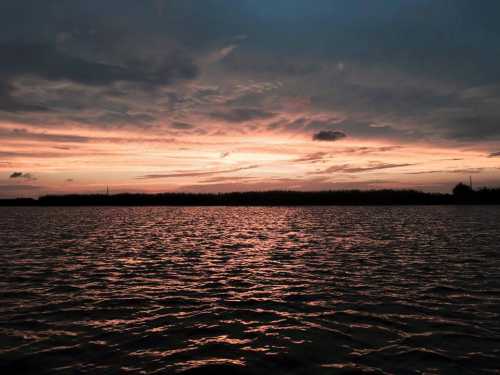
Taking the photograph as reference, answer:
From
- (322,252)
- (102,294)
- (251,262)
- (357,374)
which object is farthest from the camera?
(322,252)

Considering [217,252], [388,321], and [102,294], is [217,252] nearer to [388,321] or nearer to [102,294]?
[102,294]

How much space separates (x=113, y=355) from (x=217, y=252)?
24.9 meters

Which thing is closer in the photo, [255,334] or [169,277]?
[255,334]

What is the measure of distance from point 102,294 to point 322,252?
2143cm

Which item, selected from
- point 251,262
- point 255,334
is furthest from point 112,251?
point 255,334

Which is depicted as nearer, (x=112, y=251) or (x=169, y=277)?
(x=169, y=277)

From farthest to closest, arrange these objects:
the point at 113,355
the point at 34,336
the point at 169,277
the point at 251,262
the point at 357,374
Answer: the point at 251,262 < the point at 169,277 < the point at 34,336 < the point at 113,355 < the point at 357,374

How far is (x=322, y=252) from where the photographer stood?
36.2 m

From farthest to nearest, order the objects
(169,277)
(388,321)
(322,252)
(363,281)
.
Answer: (322,252)
(169,277)
(363,281)
(388,321)

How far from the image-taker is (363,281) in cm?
2325

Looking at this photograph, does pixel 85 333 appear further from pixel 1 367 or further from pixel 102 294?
pixel 102 294

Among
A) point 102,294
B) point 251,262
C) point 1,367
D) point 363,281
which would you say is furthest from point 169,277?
point 1,367

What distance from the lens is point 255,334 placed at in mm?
14406

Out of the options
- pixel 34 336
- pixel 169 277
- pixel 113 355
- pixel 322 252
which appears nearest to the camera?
pixel 113 355
